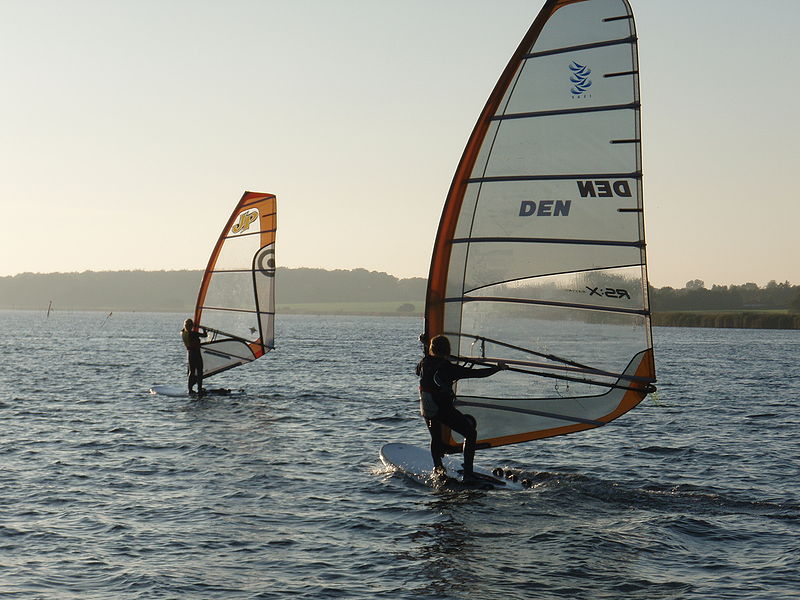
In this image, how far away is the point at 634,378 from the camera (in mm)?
10953

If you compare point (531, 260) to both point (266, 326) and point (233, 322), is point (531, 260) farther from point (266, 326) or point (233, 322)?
point (233, 322)

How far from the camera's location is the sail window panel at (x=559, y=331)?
35.7 feet

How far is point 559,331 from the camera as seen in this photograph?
36.3 feet

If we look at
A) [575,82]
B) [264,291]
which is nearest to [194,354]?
[264,291]

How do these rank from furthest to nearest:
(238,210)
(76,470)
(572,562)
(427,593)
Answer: (238,210) < (76,470) < (572,562) < (427,593)

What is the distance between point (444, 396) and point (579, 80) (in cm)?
409

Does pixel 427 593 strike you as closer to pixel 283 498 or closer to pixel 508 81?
pixel 283 498

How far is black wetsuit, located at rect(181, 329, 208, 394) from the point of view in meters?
23.5

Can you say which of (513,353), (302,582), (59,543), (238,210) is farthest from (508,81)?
(238,210)

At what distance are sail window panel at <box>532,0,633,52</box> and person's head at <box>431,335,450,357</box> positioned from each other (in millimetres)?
3569

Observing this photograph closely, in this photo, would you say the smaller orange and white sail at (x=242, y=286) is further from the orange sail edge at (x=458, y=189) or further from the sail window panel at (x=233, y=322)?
the orange sail edge at (x=458, y=189)

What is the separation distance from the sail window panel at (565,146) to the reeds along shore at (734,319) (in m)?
126

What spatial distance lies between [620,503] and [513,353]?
2.48 meters

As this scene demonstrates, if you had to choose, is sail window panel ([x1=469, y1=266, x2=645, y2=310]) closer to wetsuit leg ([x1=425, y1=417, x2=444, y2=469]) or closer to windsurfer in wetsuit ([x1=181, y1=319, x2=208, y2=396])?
wetsuit leg ([x1=425, y1=417, x2=444, y2=469])
